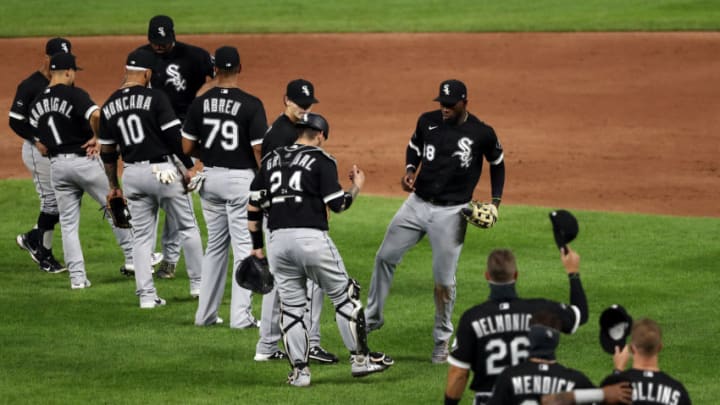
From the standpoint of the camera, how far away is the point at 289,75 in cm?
2800

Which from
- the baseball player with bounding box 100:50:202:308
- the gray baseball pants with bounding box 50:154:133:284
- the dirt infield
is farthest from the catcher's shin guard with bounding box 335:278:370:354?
the dirt infield

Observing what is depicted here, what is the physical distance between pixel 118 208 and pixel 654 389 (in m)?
7.44

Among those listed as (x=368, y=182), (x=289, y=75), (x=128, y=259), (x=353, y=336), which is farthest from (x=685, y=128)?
(x=353, y=336)

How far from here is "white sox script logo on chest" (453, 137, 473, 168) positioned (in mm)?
11398

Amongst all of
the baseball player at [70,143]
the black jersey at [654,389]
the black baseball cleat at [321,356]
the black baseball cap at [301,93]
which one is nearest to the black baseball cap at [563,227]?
the black jersey at [654,389]

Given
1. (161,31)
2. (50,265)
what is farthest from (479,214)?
(50,265)

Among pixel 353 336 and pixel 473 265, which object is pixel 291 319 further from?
pixel 473 265

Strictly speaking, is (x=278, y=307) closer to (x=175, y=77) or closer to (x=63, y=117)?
(x=63, y=117)

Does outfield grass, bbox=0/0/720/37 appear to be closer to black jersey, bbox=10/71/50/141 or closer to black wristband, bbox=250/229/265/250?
black jersey, bbox=10/71/50/141

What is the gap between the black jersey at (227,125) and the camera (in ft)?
39.6

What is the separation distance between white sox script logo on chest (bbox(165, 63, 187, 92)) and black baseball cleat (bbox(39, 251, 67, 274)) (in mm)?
2365

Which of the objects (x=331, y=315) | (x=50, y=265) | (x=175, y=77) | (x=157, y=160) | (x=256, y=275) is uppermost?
(x=175, y=77)

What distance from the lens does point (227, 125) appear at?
12.1m

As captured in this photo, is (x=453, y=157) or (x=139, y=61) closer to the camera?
(x=453, y=157)
